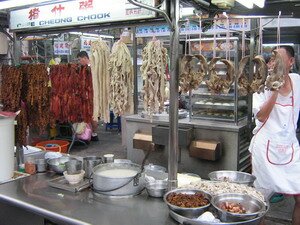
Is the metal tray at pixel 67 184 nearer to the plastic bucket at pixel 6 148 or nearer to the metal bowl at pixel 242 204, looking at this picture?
the plastic bucket at pixel 6 148

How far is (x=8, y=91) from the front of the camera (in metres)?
3.58

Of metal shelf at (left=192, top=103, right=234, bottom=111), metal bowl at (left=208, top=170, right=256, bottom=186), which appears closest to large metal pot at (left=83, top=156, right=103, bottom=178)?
metal bowl at (left=208, top=170, right=256, bottom=186)

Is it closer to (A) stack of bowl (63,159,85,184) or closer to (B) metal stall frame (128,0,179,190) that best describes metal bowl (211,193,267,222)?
(B) metal stall frame (128,0,179,190)

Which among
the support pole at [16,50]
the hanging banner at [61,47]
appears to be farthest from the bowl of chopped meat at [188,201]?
the hanging banner at [61,47]

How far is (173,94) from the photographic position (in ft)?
8.61

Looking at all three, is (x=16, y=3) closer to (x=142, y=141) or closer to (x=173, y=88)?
(x=173, y=88)

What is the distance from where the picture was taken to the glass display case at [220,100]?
5926mm

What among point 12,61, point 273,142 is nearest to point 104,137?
point 12,61

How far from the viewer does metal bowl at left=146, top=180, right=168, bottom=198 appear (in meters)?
2.79

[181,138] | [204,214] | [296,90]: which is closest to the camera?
[204,214]

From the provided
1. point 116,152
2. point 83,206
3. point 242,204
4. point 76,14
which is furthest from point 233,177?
point 116,152

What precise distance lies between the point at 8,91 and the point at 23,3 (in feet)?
3.69

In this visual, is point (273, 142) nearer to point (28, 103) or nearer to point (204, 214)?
point (204, 214)

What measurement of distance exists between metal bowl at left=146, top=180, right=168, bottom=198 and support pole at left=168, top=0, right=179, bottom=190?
0.34ft
